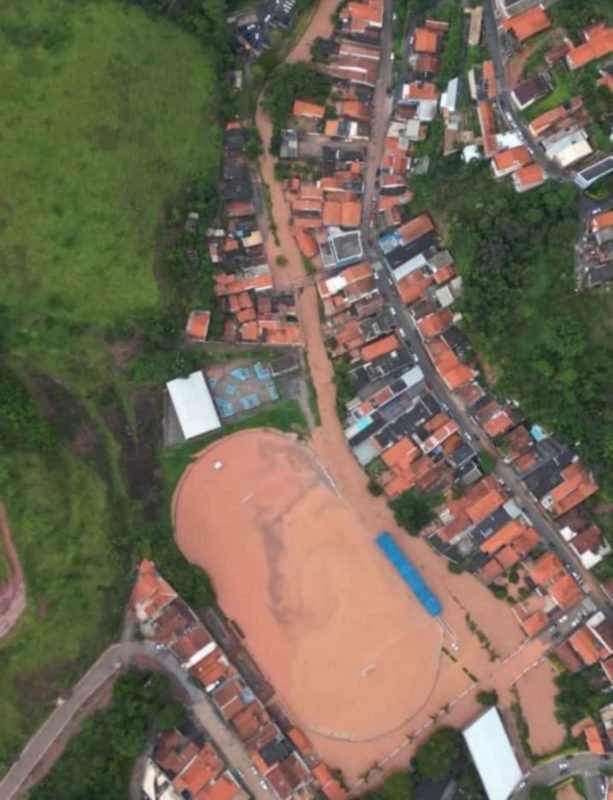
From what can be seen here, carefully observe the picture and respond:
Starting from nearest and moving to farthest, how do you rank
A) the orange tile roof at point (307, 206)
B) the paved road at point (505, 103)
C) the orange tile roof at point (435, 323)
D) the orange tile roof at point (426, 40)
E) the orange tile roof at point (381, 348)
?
the paved road at point (505, 103) → the orange tile roof at point (426, 40) → the orange tile roof at point (435, 323) → the orange tile roof at point (381, 348) → the orange tile roof at point (307, 206)

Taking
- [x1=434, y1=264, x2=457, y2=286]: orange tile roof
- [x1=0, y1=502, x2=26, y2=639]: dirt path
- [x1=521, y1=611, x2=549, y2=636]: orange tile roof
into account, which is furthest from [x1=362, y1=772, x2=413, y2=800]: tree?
[x1=434, y1=264, x2=457, y2=286]: orange tile roof

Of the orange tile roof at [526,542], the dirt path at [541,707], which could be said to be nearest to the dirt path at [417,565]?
the dirt path at [541,707]

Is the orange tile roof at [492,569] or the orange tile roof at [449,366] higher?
the orange tile roof at [449,366]

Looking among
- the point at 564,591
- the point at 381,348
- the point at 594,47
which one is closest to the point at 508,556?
the point at 564,591

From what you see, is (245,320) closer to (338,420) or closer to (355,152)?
(338,420)

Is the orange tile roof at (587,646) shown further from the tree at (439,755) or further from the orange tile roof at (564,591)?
the tree at (439,755)
